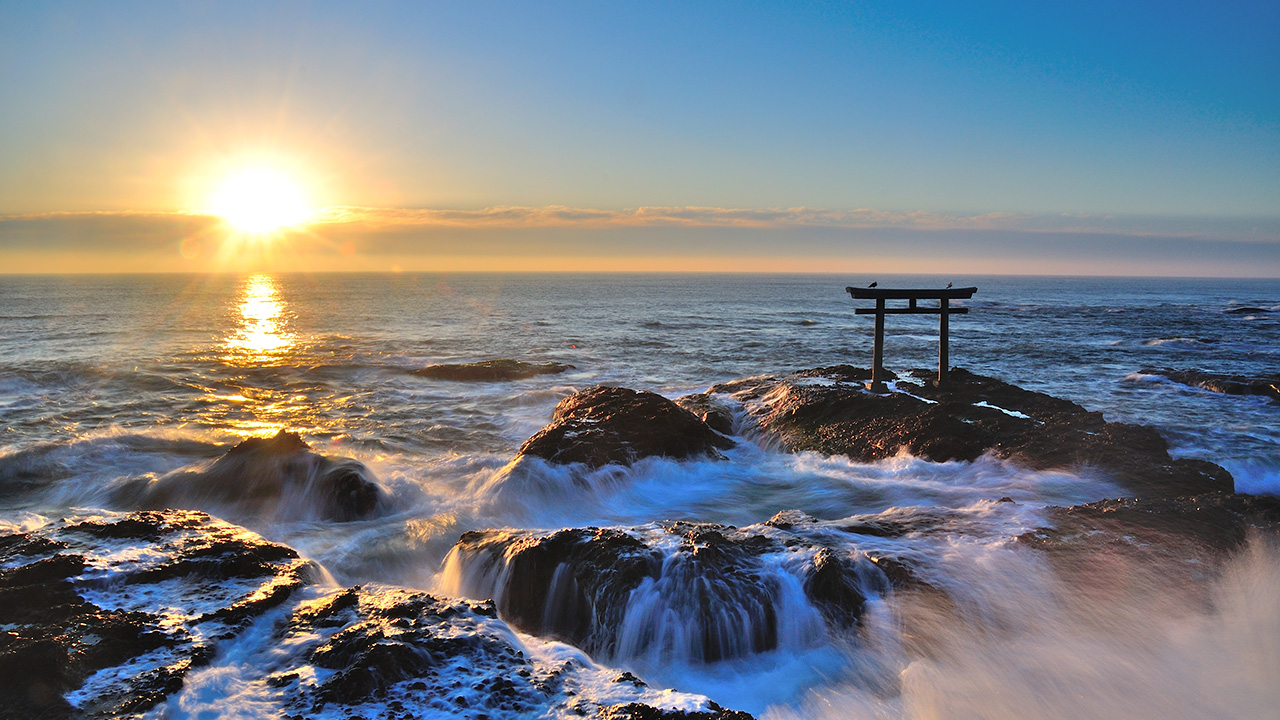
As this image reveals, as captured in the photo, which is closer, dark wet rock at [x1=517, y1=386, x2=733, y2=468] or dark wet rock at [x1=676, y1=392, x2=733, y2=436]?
dark wet rock at [x1=517, y1=386, x2=733, y2=468]

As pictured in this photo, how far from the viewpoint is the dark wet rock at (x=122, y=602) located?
488 cm

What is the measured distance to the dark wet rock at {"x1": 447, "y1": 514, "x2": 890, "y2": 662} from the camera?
21.7 ft

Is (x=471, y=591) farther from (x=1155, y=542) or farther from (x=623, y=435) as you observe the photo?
(x=1155, y=542)

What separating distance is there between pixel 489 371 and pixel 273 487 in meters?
13.4

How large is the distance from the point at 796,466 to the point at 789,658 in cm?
686

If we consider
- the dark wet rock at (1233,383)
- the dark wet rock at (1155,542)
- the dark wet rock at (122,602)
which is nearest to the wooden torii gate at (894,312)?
the dark wet rock at (1233,383)

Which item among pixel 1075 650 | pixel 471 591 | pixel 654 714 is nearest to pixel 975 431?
pixel 1075 650

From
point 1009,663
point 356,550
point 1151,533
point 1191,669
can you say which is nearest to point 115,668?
point 356,550

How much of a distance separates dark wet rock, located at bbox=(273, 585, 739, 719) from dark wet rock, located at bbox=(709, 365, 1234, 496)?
9017 millimetres

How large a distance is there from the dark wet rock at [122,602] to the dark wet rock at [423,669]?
28.7 inches

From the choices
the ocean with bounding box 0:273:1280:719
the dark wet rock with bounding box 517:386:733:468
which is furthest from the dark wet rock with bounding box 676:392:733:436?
the ocean with bounding box 0:273:1280:719

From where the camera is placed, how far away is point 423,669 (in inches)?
202

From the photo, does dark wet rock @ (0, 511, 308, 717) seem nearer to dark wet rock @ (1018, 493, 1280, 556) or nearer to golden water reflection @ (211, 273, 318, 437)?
golden water reflection @ (211, 273, 318, 437)

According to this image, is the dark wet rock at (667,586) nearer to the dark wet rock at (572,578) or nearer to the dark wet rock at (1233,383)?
the dark wet rock at (572,578)
